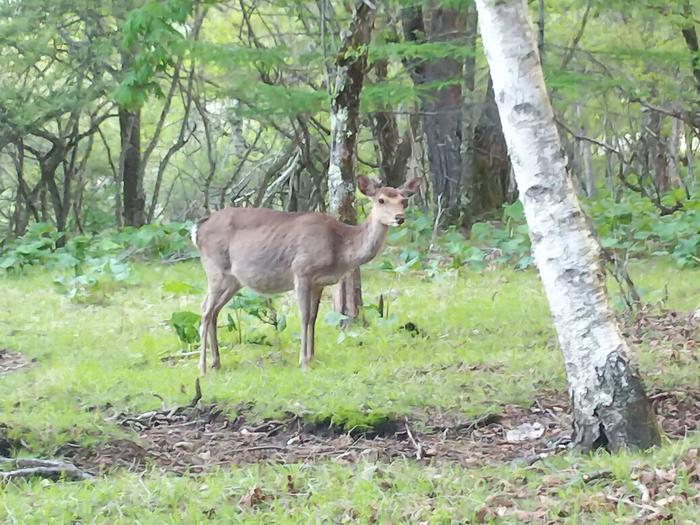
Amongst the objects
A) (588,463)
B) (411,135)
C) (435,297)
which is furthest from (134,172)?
(588,463)

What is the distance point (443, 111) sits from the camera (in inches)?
601

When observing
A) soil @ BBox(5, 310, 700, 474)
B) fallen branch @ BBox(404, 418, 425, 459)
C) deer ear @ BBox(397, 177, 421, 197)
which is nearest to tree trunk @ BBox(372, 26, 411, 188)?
deer ear @ BBox(397, 177, 421, 197)

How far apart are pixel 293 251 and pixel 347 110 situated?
1.47 meters

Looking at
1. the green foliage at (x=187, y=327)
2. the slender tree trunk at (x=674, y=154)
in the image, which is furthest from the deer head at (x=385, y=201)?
the slender tree trunk at (x=674, y=154)

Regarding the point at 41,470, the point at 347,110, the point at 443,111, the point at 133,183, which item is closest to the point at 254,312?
the point at 347,110

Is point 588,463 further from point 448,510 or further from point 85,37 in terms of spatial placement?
point 85,37

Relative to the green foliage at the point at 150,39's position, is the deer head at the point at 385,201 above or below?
below

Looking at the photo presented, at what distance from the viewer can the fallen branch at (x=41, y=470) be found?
5.07 metres

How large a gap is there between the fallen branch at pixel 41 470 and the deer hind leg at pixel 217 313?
9.31 feet

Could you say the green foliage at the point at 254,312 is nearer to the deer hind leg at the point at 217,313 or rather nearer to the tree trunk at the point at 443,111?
the deer hind leg at the point at 217,313

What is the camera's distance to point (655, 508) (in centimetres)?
421

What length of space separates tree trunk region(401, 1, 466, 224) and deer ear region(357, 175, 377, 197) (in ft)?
22.3

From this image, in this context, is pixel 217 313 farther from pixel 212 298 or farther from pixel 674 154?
pixel 674 154

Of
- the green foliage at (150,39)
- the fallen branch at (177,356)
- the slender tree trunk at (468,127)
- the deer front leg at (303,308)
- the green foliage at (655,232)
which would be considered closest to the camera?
the deer front leg at (303,308)
